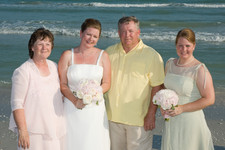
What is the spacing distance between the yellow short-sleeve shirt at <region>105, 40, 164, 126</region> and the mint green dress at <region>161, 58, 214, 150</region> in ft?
0.87

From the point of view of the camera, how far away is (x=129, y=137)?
485 cm

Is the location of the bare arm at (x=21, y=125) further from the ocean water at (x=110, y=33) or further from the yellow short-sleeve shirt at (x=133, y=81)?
the ocean water at (x=110, y=33)

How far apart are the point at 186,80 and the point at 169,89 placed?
251 millimetres

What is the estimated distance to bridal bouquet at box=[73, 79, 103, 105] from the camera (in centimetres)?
414

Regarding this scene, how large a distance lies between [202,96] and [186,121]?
393 millimetres

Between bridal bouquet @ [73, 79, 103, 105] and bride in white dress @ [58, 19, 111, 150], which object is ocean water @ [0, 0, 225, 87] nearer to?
bride in white dress @ [58, 19, 111, 150]

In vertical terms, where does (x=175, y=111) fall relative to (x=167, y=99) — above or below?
below

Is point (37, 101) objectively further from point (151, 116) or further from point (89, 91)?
point (151, 116)

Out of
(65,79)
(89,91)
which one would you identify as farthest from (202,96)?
(65,79)

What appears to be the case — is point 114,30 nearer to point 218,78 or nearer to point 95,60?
point 218,78

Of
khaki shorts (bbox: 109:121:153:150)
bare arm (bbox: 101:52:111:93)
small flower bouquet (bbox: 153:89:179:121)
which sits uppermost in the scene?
bare arm (bbox: 101:52:111:93)

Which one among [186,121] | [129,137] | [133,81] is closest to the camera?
[186,121]

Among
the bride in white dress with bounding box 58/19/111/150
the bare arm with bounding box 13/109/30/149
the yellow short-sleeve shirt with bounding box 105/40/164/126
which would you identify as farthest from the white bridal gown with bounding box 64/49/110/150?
the bare arm with bounding box 13/109/30/149

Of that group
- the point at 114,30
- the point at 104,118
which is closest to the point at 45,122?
the point at 104,118
